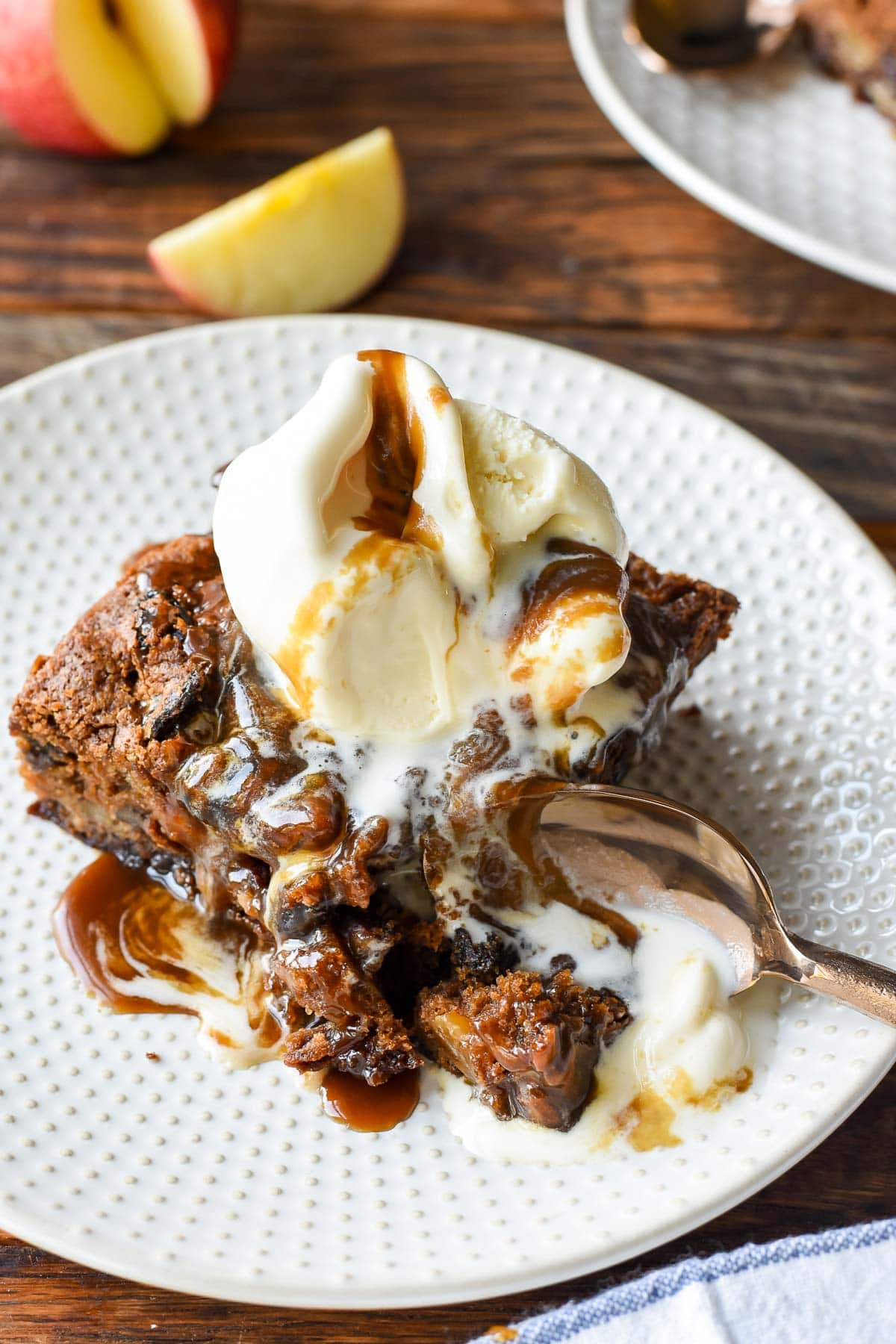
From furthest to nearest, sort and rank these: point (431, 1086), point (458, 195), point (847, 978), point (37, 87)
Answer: point (458, 195) < point (37, 87) < point (431, 1086) < point (847, 978)

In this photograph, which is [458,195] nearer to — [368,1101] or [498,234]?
[498,234]

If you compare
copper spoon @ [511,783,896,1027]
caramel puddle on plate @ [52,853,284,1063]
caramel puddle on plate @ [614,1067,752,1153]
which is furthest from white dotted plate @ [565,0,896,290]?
caramel puddle on plate @ [52,853,284,1063]

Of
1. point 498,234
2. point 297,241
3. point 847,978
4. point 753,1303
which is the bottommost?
point 753,1303

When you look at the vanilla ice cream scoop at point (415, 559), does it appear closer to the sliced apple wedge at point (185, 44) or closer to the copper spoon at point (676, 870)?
the copper spoon at point (676, 870)

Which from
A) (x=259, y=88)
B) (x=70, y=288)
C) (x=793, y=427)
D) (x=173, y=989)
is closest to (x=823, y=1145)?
(x=173, y=989)

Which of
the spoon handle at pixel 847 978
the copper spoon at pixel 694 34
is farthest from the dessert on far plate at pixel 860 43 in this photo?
the spoon handle at pixel 847 978

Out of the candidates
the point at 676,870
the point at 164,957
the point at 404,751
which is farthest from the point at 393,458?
the point at 164,957

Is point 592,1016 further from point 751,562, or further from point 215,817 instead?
point 751,562
